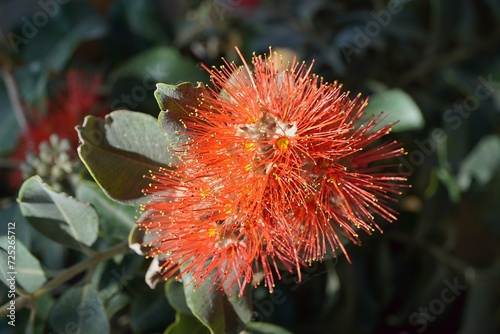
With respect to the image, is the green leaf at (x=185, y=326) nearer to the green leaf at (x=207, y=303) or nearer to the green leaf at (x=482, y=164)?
the green leaf at (x=207, y=303)

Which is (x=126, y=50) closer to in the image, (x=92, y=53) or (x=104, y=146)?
(x=92, y=53)

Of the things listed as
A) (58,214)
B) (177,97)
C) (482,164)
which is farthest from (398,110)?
(58,214)

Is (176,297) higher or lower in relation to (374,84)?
lower

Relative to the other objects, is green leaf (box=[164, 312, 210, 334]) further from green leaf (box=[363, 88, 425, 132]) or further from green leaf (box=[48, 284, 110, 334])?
green leaf (box=[363, 88, 425, 132])

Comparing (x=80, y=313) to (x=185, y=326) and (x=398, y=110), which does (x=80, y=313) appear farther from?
(x=398, y=110)

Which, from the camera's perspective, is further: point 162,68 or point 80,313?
point 162,68

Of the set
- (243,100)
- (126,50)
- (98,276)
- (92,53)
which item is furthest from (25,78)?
(243,100)

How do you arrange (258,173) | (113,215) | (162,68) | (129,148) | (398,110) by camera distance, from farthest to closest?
1. (162,68)
2. (398,110)
3. (113,215)
4. (129,148)
5. (258,173)
